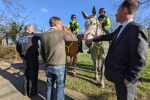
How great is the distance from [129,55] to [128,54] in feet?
0.09

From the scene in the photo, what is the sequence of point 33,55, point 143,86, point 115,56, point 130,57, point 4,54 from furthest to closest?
1. point 4,54
2. point 143,86
3. point 33,55
4. point 115,56
5. point 130,57

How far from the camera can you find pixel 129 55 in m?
1.27

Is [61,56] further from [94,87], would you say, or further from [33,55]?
[94,87]

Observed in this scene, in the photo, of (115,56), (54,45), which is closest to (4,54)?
(54,45)

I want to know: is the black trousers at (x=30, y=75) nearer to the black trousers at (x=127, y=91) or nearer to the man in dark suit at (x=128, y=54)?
the man in dark suit at (x=128, y=54)

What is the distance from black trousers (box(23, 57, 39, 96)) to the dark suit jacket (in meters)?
2.51

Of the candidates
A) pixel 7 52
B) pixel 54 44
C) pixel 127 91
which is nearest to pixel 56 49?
pixel 54 44

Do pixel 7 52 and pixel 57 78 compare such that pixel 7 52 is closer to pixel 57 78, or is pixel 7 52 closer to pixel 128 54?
pixel 57 78

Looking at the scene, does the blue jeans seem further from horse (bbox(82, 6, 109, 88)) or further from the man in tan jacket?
horse (bbox(82, 6, 109, 88))

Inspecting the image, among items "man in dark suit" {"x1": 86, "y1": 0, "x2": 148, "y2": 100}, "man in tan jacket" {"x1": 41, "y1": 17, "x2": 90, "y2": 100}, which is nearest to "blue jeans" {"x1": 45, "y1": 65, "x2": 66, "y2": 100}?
"man in tan jacket" {"x1": 41, "y1": 17, "x2": 90, "y2": 100}

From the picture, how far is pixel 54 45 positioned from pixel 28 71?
5.93ft

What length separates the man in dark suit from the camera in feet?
3.61

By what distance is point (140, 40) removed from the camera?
108cm

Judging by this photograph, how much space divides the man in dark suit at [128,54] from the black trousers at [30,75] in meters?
2.51
